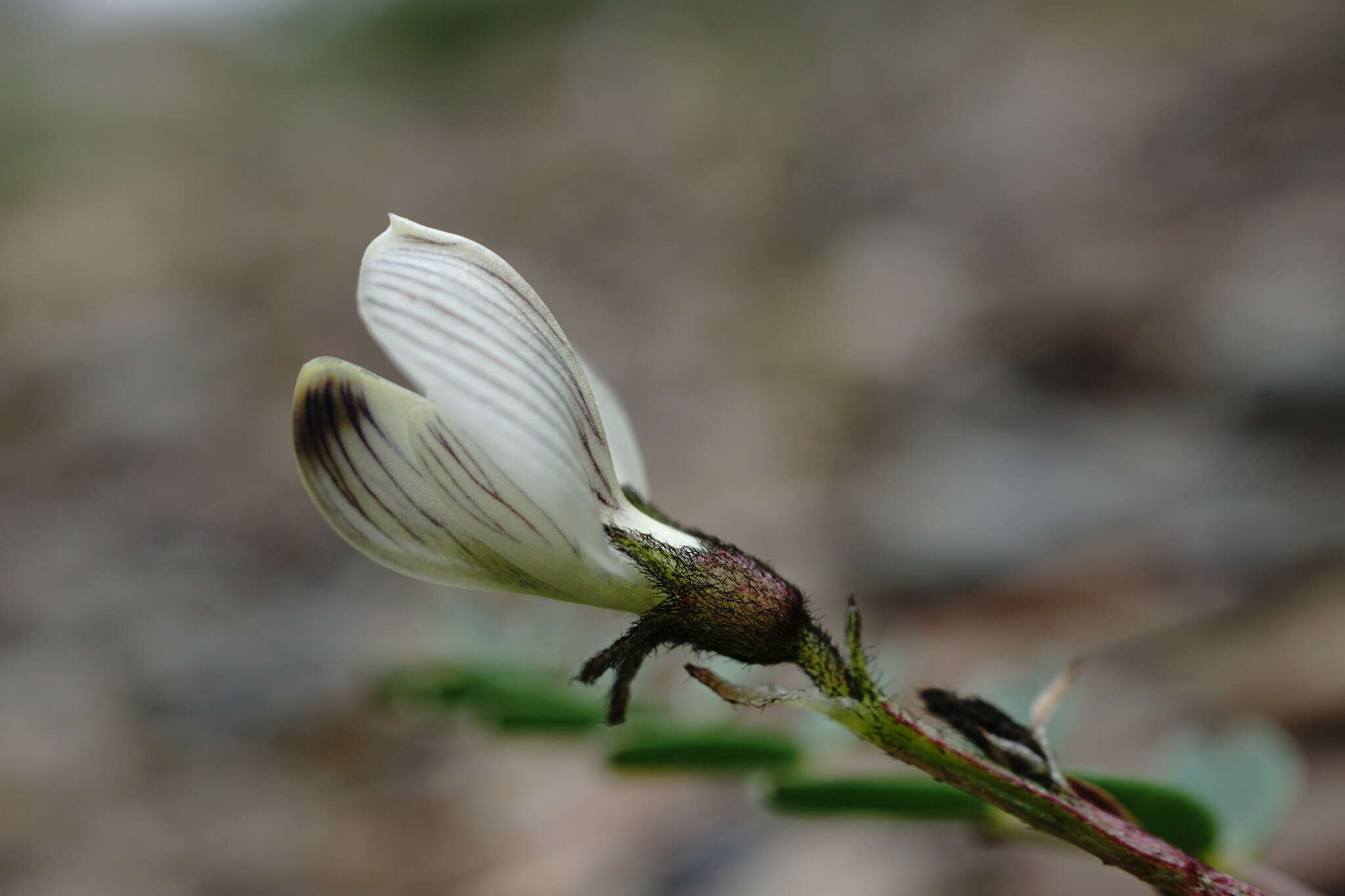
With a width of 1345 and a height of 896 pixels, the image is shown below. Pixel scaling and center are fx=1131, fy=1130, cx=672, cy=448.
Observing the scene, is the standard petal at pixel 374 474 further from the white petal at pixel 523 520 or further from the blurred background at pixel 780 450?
the blurred background at pixel 780 450

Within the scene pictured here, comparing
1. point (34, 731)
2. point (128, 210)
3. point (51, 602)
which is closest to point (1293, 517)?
point (34, 731)

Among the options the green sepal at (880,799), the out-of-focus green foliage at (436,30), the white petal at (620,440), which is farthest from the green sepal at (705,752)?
the out-of-focus green foliage at (436,30)

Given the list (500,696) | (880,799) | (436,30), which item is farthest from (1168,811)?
(436,30)

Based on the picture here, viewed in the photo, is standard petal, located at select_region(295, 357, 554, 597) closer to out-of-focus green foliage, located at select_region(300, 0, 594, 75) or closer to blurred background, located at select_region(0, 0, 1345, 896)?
blurred background, located at select_region(0, 0, 1345, 896)

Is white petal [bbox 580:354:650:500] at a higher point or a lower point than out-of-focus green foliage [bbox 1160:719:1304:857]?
higher

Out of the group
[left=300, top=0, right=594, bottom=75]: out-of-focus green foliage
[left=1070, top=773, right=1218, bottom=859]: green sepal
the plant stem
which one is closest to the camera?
the plant stem

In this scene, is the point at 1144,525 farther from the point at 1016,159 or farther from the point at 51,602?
the point at 51,602

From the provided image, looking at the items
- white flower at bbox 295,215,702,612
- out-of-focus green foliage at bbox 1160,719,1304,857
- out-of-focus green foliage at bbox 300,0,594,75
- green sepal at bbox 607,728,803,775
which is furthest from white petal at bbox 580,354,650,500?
out-of-focus green foliage at bbox 300,0,594,75
